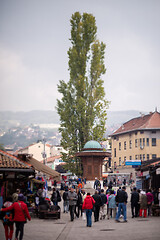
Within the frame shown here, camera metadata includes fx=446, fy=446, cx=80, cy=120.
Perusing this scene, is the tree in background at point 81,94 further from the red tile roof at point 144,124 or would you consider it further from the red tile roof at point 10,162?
the red tile roof at point 144,124

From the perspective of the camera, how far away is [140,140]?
294 feet

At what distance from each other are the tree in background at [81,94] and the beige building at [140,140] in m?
41.2

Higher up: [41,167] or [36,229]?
[41,167]

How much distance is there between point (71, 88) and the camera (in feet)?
163

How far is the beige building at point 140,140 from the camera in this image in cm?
8912

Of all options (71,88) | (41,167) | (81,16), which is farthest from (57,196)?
(81,16)

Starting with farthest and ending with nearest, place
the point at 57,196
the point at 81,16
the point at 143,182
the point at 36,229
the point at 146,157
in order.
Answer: the point at 146,157
the point at 81,16
the point at 143,182
the point at 57,196
the point at 36,229

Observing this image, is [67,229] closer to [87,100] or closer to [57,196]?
[57,196]

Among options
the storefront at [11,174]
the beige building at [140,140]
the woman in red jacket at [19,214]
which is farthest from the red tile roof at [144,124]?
the woman in red jacket at [19,214]

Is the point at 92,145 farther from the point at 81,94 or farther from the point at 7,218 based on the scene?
the point at 7,218

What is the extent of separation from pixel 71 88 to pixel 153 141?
4339 centimetres

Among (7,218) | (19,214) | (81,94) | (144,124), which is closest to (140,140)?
(144,124)

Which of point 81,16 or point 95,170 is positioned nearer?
point 95,170

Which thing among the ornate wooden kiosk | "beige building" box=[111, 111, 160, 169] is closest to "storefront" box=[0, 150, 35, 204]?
the ornate wooden kiosk
